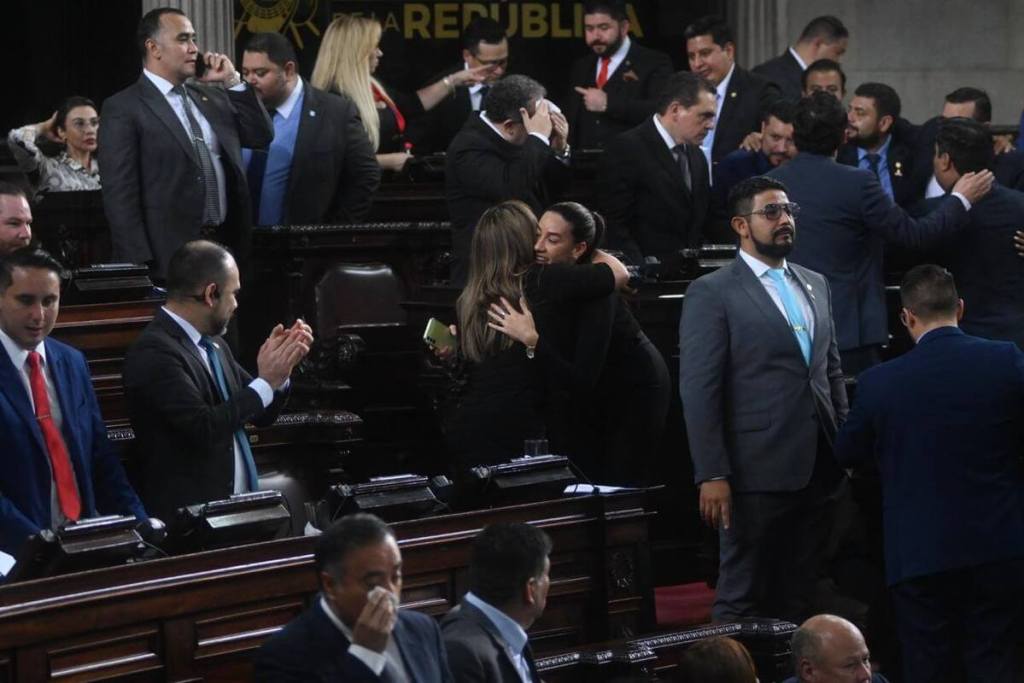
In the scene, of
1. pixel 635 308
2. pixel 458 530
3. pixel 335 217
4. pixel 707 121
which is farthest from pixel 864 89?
pixel 458 530

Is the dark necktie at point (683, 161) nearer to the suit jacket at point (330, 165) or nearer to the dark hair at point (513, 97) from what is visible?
the dark hair at point (513, 97)

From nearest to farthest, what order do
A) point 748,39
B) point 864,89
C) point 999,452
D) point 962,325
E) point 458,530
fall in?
point 458,530 < point 999,452 < point 962,325 < point 864,89 < point 748,39

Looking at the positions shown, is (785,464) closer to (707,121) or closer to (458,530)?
(458,530)

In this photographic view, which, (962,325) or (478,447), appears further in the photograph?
(962,325)

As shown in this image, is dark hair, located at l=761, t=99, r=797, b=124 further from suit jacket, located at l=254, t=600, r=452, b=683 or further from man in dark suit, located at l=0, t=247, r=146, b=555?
suit jacket, located at l=254, t=600, r=452, b=683

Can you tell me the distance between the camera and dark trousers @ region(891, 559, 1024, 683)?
575cm

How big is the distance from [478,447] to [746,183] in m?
1.20

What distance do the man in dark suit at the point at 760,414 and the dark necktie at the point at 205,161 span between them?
229 centimetres

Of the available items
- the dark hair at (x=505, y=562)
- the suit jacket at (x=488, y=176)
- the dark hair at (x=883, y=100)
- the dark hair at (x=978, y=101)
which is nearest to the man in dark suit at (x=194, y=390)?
the dark hair at (x=505, y=562)

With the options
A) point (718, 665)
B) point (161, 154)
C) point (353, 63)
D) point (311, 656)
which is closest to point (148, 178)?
point (161, 154)

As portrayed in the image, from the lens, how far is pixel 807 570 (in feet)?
20.3

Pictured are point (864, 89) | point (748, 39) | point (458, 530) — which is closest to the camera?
point (458, 530)

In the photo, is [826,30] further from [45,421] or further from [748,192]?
[45,421]

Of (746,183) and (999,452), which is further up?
(746,183)
